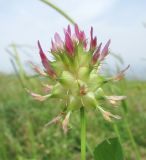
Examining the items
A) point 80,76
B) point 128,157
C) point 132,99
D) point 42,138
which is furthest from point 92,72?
point 132,99

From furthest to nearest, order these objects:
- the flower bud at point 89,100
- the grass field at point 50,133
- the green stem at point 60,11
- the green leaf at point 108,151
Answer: the grass field at point 50,133 < the green stem at point 60,11 < the green leaf at point 108,151 < the flower bud at point 89,100

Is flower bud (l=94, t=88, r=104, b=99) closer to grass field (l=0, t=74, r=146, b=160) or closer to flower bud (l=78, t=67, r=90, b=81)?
flower bud (l=78, t=67, r=90, b=81)

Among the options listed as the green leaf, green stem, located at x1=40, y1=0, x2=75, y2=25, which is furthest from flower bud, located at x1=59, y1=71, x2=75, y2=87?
green stem, located at x1=40, y1=0, x2=75, y2=25

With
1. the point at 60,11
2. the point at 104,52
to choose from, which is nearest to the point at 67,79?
the point at 104,52

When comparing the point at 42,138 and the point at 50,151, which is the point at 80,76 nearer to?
the point at 50,151

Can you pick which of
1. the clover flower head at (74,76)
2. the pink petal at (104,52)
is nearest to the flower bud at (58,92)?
the clover flower head at (74,76)

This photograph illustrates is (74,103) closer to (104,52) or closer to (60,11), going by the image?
(104,52)

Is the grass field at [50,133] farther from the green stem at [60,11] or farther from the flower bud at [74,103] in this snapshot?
the flower bud at [74,103]
